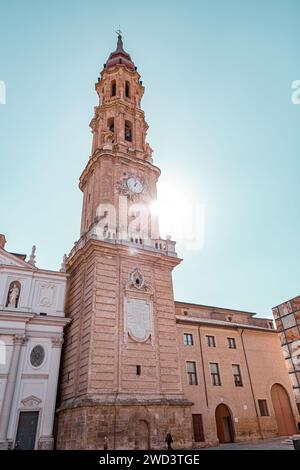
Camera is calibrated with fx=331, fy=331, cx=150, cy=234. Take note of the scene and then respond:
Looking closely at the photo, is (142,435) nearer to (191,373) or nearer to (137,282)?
(191,373)

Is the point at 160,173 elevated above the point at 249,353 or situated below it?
above

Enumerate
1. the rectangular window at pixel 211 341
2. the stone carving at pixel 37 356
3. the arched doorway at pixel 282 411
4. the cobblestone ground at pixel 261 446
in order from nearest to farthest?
1. the cobblestone ground at pixel 261 446
2. the stone carving at pixel 37 356
3. the arched doorway at pixel 282 411
4. the rectangular window at pixel 211 341

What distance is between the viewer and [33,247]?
26875mm

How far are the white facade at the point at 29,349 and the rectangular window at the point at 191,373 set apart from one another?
9.98 m

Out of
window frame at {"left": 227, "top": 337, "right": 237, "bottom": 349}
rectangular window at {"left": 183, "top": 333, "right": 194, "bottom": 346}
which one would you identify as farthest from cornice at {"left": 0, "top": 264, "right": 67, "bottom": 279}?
window frame at {"left": 227, "top": 337, "right": 237, "bottom": 349}

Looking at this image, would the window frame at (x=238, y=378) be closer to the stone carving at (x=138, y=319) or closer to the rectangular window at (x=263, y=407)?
the rectangular window at (x=263, y=407)

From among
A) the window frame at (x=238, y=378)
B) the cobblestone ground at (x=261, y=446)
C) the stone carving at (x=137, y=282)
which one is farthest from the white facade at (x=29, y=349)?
the window frame at (x=238, y=378)

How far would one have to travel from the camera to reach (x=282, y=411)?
94.6 feet

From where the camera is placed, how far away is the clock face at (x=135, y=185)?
94.2ft

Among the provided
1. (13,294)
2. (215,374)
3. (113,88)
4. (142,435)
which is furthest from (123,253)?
Result: (113,88)

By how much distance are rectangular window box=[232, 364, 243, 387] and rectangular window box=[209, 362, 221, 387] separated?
1.74m
